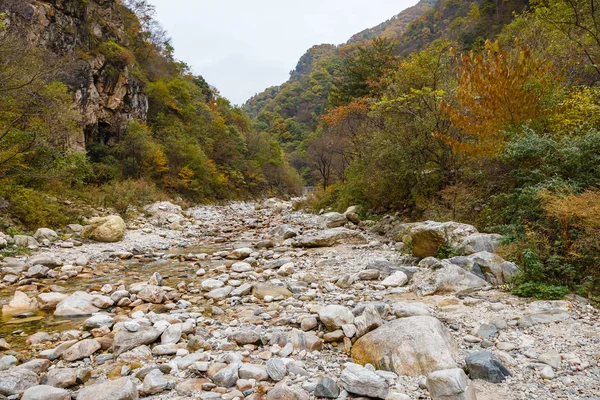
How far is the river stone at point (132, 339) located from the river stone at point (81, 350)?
0.74 feet

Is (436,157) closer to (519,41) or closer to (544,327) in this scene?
(519,41)

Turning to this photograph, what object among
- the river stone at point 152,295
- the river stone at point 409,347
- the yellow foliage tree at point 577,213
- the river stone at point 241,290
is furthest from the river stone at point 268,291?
the yellow foliage tree at point 577,213

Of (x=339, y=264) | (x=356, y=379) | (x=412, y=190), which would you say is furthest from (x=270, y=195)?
(x=356, y=379)

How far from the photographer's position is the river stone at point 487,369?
2.89m

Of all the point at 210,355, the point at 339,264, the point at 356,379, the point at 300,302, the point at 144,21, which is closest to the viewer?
the point at 356,379

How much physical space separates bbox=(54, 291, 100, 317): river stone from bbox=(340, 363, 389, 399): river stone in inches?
177

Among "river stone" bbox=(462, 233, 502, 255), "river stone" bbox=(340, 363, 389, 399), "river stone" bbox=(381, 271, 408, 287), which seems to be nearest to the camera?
"river stone" bbox=(340, 363, 389, 399)

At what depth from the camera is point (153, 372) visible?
322cm

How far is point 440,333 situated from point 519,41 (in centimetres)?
1266

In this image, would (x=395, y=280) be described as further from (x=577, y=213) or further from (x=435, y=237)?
(x=577, y=213)

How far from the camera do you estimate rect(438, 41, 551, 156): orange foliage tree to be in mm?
8195

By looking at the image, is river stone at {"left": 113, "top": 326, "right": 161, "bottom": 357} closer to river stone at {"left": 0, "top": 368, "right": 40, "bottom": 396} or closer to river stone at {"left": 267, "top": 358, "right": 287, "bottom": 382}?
river stone at {"left": 0, "top": 368, "right": 40, "bottom": 396}

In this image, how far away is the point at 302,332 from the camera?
4.00 metres

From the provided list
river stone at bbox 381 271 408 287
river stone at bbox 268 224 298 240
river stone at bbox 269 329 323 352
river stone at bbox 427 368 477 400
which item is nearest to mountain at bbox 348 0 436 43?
river stone at bbox 268 224 298 240
